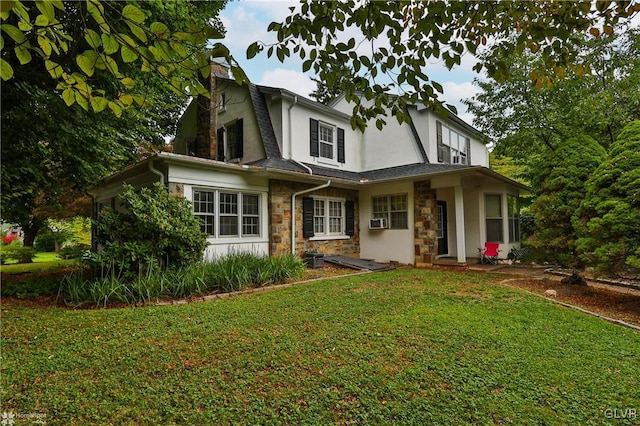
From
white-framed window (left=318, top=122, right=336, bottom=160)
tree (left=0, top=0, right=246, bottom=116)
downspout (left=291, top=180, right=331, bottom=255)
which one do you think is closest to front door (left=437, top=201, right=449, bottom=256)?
white-framed window (left=318, top=122, right=336, bottom=160)

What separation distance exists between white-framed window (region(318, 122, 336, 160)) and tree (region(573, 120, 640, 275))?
7249 mm

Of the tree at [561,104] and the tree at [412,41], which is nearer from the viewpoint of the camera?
the tree at [412,41]

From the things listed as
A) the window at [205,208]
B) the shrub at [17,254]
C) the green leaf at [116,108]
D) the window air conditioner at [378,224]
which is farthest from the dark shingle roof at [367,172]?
the shrub at [17,254]

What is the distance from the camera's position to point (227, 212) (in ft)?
27.2

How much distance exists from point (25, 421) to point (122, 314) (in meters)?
2.45

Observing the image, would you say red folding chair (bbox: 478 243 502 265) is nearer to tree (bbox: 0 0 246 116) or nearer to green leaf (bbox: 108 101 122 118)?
tree (bbox: 0 0 246 116)

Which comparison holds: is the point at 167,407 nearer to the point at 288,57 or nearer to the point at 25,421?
the point at 25,421

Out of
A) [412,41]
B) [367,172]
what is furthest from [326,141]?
[412,41]

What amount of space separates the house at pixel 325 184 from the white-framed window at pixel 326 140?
0.12 feet

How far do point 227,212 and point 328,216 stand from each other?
135 inches

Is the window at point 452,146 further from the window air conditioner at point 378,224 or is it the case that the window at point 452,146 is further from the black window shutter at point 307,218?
the black window shutter at point 307,218

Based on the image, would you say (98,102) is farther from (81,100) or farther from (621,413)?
(621,413)

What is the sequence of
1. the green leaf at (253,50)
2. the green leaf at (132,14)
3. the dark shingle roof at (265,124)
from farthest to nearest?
1. the dark shingle roof at (265,124)
2. the green leaf at (253,50)
3. the green leaf at (132,14)

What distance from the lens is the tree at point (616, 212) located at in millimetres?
4786
